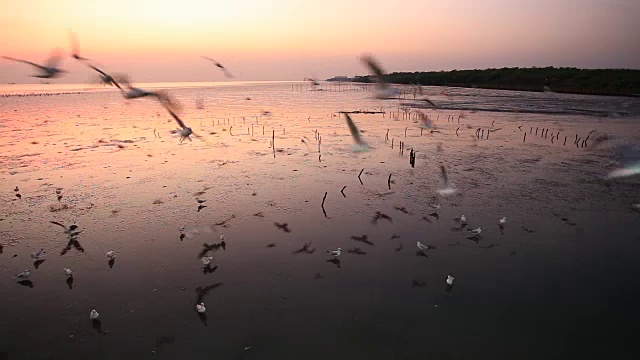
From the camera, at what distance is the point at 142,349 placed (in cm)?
424

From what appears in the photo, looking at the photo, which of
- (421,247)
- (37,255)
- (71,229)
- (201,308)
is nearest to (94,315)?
(201,308)

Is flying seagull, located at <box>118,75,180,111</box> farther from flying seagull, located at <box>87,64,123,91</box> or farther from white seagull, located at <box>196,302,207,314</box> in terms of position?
white seagull, located at <box>196,302,207,314</box>

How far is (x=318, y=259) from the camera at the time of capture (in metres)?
6.26

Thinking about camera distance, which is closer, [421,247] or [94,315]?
[94,315]

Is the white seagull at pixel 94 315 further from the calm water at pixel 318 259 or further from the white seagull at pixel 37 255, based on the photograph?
the white seagull at pixel 37 255

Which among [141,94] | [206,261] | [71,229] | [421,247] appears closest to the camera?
[141,94]

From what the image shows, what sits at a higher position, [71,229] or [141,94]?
[141,94]

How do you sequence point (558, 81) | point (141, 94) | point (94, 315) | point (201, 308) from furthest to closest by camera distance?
point (558, 81) < point (141, 94) < point (201, 308) < point (94, 315)

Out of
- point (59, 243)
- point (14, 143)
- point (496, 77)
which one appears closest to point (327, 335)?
point (59, 243)

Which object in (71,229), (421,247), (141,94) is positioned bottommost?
(71,229)

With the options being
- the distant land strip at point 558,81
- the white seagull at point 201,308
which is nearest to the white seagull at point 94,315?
the white seagull at point 201,308

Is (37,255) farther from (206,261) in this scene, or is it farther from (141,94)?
(141,94)

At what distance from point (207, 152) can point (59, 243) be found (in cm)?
828

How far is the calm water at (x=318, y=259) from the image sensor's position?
4438 mm
